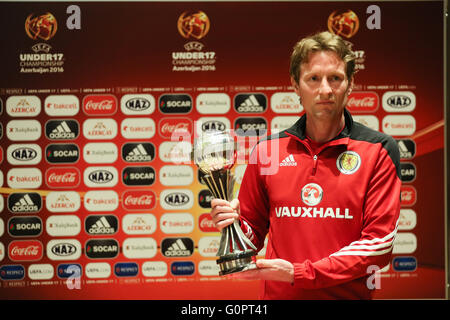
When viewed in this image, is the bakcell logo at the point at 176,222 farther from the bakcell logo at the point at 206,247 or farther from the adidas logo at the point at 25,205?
the adidas logo at the point at 25,205

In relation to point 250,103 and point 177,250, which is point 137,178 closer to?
point 177,250

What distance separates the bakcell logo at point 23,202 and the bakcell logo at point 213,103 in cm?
132

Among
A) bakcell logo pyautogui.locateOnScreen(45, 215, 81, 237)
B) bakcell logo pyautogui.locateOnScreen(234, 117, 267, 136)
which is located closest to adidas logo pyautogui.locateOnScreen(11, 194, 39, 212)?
bakcell logo pyautogui.locateOnScreen(45, 215, 81, 237)

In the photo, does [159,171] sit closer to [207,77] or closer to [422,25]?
[207,77]

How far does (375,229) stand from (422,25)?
7.52 feet

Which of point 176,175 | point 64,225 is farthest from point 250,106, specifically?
point 64,225

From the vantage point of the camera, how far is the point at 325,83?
1333 mm

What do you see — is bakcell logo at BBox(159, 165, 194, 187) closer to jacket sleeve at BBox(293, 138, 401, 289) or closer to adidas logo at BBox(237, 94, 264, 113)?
adidas logo at BBox(237, 94, 264, 113)

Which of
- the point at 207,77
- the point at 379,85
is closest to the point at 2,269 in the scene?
the point at 207,77

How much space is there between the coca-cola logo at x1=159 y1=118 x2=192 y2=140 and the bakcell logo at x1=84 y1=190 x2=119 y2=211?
1.84 ft

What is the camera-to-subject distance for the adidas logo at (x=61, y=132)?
2.99 metres

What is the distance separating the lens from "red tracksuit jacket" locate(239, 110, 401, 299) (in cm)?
126

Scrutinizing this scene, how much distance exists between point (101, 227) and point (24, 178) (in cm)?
65

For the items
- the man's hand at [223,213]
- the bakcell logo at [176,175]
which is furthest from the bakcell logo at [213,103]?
the man's hand at [223,213]
